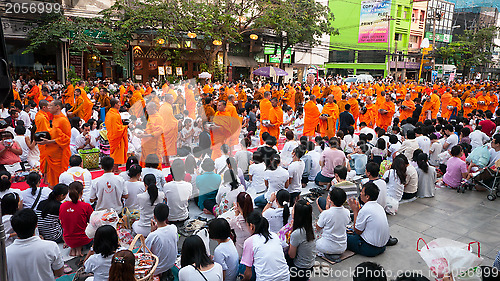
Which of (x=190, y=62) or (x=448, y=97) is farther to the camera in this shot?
(x=190, y=62)

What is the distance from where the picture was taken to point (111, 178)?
175 inches

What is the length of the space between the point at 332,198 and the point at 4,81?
327 centimetres

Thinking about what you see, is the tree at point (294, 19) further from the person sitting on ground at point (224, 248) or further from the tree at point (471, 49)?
the person sitting on ground at point (224, 248)

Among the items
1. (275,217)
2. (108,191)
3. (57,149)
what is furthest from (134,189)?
(57,149)

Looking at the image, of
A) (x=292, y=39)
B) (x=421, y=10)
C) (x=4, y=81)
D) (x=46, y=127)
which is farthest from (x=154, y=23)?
(x=421, y=10)

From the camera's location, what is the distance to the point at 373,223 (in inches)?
163

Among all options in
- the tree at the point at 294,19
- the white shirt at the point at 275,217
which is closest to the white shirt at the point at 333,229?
the white shirt at the point at 275,217

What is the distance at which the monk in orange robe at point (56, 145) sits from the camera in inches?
225

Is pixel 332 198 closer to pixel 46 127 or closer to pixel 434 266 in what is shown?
pixel 434 266

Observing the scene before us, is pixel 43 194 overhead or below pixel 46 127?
below

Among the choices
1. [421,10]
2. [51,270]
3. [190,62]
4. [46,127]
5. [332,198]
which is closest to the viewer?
[51,270]

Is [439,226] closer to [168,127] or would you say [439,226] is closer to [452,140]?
[452,140]

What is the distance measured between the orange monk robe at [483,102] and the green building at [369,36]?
952 inches

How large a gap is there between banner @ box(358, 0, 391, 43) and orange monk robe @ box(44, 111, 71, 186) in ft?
123
